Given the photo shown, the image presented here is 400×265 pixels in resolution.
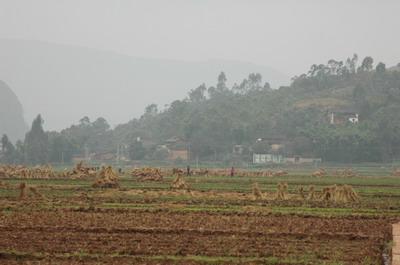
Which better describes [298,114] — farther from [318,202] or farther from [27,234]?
[27,234]

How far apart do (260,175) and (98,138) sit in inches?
3471

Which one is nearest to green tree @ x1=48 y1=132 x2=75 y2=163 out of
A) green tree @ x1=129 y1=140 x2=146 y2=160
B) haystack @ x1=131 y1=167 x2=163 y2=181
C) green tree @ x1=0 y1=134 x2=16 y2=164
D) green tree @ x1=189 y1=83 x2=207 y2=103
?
green tree @ x1=0 y1=134 x2=16 y2=164

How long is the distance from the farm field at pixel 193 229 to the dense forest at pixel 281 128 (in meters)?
66.5

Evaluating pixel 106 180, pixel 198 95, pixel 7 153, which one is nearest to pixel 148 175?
pixel 106 180

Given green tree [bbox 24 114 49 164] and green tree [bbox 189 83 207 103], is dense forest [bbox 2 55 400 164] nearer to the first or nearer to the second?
green tree [bbox 24 114 49 164]

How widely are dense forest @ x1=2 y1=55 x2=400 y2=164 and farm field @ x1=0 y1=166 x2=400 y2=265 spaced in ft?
218

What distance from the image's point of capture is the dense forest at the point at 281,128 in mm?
105631

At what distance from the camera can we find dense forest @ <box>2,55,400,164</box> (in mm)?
105631

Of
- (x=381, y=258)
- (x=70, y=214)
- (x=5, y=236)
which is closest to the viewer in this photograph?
(x=381, y=258)

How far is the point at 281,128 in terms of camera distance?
12675 cm

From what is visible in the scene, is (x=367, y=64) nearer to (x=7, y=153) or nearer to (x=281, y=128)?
(x=281, y=128)

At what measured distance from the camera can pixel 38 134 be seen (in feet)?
395

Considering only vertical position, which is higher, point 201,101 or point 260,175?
point 201,101

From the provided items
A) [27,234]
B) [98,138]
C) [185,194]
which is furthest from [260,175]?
[98,138]
